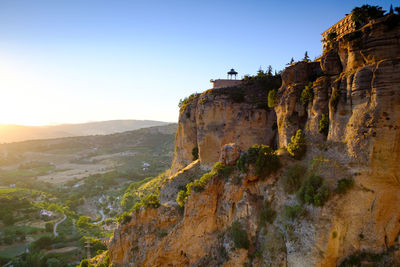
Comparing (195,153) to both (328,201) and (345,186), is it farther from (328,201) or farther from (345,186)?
(345,186)

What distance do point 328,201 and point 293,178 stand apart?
12.4 feet

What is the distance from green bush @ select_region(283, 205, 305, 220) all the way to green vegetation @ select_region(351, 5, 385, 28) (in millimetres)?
18547

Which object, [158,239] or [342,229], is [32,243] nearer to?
[158,239]

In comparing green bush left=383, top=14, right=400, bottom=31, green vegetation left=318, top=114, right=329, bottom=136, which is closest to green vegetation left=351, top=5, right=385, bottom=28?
green bush left=383, top=14, right=400, bottom=31

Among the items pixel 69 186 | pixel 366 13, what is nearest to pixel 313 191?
pixel 366 13

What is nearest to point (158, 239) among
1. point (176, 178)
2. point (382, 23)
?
point (176, 178)

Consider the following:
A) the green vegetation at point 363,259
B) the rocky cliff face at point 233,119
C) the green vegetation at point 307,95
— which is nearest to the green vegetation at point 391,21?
the green vegetation at point 307,95

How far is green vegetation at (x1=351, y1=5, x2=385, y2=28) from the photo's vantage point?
23.2 metres

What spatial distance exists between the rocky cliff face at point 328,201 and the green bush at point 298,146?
543 millimetres

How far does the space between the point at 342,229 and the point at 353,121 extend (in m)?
8.41

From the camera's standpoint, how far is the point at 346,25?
34.7 meters

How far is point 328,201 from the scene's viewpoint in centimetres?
1881

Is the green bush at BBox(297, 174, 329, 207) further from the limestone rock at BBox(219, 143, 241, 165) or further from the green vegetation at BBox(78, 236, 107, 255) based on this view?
the green vegetation at BBox(78, 236, 107, 255)

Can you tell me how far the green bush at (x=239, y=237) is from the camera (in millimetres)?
22569
